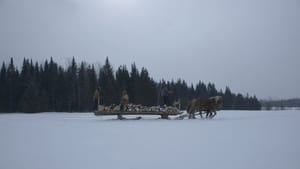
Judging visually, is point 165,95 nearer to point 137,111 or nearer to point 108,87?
point 137,111

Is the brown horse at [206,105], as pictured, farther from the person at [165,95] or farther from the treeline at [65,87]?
the treeline at [65,87]

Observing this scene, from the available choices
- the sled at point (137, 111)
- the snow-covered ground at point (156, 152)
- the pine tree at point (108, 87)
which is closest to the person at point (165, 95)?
the sled at point (137, 111)

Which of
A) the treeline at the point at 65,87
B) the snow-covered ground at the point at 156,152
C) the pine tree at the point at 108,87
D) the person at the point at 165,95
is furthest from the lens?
the pine tree at the point at 108,87

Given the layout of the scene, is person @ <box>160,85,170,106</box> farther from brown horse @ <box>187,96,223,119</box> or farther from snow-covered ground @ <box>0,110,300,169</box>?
snow-covered ground @ <box>0,110,300,169</box>

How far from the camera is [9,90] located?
48.2 metres

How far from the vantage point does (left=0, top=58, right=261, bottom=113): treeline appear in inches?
1816

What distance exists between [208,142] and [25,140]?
16.4ft

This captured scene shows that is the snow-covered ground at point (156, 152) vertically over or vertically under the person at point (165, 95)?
under

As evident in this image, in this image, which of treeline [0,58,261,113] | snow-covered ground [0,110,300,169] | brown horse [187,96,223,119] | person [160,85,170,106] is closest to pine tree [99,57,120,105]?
treeline [0,58,261,113]

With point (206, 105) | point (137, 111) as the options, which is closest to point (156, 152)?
point (137, 111)

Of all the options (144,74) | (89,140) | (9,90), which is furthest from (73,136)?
(144,74)

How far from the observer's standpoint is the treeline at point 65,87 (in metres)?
46.1

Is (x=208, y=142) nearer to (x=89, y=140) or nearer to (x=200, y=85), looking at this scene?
(x=89, y=140)

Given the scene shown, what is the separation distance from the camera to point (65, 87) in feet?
168
